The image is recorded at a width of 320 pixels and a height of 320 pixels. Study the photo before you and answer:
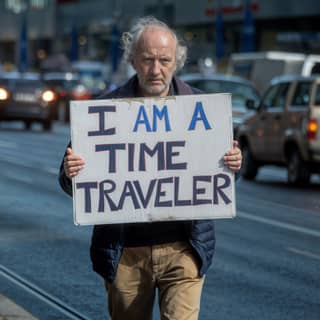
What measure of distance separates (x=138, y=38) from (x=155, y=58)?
119 millimetres

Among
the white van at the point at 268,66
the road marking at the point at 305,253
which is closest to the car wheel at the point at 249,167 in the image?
the road marking at the point at 305,253

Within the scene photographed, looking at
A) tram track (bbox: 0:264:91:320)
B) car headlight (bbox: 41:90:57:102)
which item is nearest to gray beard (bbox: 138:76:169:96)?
tram track (bbox: 0:264:91:320)

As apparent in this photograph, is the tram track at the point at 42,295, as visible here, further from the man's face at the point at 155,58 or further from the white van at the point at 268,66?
the white van at the point at 268,66

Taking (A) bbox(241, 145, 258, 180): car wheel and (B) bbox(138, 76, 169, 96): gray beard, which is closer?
(B) bbox(138, 76, 169, 96): gray beard

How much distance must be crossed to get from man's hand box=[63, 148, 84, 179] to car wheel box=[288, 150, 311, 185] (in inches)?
578

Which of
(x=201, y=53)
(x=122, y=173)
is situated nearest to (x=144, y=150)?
(x=122, y=173)

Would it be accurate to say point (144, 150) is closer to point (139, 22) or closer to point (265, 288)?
point (139, 22)

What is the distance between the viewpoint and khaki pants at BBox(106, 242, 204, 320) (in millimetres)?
5254

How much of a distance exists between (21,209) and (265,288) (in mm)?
6204

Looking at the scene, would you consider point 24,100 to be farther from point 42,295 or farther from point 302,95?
point 42,295

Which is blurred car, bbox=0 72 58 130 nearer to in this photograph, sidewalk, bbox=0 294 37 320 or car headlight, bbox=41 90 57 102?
car headlight, bbox=41 90 57 102

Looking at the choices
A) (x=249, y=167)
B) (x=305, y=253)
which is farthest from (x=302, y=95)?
(x=305, y=253)

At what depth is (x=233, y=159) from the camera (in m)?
5.28

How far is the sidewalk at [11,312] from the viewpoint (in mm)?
7877
